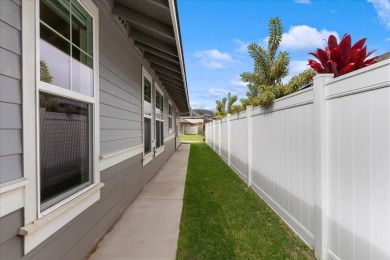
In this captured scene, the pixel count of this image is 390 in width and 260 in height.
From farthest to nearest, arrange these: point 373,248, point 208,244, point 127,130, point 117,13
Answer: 1. point 127,130
2. point 117,13
3. point 208,244
4. point 373,248

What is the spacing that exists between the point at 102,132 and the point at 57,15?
1.46 metres

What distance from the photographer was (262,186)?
504 centimetres

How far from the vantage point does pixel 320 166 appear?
2.66m

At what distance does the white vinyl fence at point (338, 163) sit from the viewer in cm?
190

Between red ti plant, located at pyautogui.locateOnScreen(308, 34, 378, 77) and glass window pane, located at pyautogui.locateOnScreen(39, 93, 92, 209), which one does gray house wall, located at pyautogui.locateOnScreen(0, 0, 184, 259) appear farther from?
red ti plant, located at pyautogui.locateOnScreen(308, 34, 378, 77)

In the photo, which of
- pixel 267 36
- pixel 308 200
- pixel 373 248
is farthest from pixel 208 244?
pixel 267 36

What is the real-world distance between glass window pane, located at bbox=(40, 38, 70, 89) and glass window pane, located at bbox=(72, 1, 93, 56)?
273 millimetres

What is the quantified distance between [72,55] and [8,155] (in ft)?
4.39

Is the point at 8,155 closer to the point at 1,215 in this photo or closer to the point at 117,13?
the point at 1,215

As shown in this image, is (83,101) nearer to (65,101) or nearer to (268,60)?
(65,101)

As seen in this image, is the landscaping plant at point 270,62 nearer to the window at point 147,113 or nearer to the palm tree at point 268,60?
the palm tree at point 268,60

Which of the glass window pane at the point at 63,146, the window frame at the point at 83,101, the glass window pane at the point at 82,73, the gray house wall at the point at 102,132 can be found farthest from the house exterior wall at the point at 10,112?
the glass window pane at the point at 82,73

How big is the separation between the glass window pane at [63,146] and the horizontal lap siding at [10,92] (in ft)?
1.00

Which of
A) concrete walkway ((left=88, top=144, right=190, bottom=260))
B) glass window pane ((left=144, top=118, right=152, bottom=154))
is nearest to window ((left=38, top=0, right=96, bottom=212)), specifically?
concrete walkway ((left=88, top=144, right=190, bottom=260))
